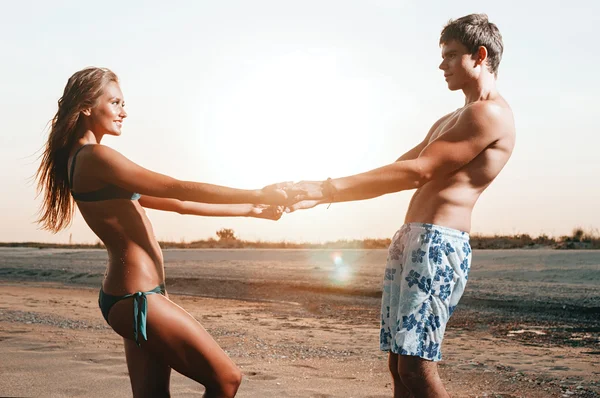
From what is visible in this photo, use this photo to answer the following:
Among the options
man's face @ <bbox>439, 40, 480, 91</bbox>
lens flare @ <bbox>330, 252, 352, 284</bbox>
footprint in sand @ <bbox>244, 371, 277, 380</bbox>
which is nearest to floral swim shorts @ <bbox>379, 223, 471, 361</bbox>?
man's face @ <bbox>439, 40, 480, 91</bbox>

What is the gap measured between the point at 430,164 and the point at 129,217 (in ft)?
4.61

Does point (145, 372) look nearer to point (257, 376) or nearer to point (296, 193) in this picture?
point (296, 193)

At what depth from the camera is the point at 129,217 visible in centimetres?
349

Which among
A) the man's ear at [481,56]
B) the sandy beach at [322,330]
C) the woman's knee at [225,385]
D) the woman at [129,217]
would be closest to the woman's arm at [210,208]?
the woman at [129,217]

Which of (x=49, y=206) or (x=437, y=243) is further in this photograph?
(x=49, y=206)

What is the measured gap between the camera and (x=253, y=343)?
905 centimetres

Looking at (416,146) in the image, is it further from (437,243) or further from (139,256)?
(139,256)

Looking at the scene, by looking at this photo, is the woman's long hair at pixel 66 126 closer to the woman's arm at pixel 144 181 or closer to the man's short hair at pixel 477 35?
the woman's arm at pixel 144 181

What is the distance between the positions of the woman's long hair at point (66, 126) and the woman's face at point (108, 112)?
0.03 metres

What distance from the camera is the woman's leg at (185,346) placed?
131 inches

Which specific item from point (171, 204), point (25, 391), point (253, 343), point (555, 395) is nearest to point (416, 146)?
point (171, 204)

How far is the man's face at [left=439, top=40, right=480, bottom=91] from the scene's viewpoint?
3686mm

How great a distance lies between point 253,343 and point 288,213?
5189mm

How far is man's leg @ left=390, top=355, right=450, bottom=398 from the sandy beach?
8.96 ft
